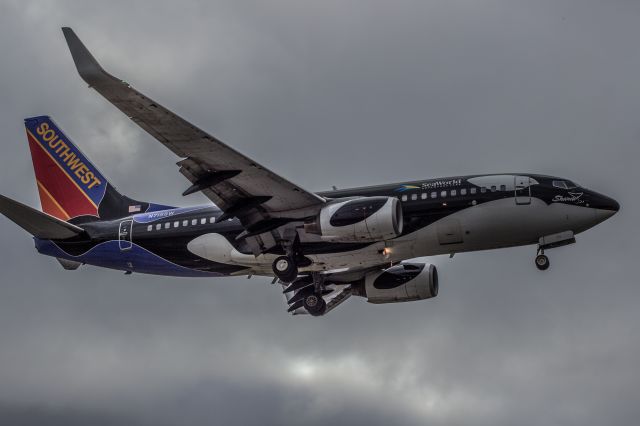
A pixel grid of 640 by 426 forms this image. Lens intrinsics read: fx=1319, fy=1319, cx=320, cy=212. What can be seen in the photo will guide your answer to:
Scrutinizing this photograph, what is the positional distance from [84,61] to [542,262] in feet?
74.7

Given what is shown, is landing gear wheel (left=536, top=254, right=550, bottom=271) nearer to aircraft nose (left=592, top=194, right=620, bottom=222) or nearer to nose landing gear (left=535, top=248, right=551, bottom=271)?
nose landing gear (left=535, top=248, right=551, bottom=271)

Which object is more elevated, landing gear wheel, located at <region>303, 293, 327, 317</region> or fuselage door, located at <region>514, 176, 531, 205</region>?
fuselage door, located at <region>514, 176, 531, 205</region>

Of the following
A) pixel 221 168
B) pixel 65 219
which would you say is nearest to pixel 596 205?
pixel 221 168

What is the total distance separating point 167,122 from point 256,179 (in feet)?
20.8

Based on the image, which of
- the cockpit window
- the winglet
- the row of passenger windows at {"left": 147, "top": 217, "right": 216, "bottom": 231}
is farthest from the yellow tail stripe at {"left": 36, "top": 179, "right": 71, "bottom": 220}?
the cockpit window

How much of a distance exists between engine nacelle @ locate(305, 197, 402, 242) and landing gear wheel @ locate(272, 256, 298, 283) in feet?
9.35

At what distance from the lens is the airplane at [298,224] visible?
5816cm

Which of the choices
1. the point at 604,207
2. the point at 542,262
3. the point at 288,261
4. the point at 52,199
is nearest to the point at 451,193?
the point at 542,262

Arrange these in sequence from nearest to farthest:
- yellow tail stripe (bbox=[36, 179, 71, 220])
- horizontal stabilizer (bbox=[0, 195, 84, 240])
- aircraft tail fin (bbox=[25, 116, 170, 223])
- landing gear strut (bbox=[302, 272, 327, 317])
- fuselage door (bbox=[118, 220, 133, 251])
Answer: horizontal stabilizer (bbox=[0, 195, 84, 240]) → fuselage door (bbox=[118, 220, 133, 251]) → landing gear strut (bbox=[302, 272, 327, 317]) → aircraft tail fin (bbox=[25, 116, 170, 223]) → yellow tail stripe (bbox=[36, 179, 71, 220])

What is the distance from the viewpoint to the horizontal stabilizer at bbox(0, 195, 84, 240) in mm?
61931

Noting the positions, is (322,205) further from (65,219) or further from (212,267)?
(65,219)

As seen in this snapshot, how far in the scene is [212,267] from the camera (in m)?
64.4

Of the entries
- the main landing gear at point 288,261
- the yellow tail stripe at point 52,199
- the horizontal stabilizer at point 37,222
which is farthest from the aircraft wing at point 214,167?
the yellow tail stripe at point 52,199

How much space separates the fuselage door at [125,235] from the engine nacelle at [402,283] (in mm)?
12248
